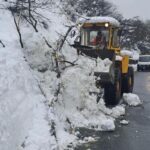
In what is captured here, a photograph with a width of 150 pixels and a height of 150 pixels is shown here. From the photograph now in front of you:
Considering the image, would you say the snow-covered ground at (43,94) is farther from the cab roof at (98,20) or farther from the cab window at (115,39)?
the cab window at (115,39)

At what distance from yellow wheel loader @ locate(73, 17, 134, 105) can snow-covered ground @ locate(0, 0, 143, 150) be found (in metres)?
0.62

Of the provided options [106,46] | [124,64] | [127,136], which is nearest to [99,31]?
[106,46]

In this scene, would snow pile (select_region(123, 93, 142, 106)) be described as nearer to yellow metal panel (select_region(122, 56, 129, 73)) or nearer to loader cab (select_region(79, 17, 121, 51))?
yellow metal panel (select_region(122, 56, 129, 73))

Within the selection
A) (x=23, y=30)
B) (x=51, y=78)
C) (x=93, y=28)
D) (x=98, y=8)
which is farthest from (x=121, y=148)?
(x=98, y=8)

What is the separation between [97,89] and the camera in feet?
41.3

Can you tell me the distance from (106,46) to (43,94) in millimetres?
6173

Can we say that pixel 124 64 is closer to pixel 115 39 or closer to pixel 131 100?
pixel 115 39

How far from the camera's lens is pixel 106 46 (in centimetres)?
1559

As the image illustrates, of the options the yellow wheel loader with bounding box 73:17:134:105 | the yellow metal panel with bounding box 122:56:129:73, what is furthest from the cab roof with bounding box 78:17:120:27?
the yellow metal panel with bounding box 122:56:129:73

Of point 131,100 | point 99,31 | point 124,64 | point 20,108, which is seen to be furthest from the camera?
Answer: point 124,64

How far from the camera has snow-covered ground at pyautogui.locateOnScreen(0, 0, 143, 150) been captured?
799 cm

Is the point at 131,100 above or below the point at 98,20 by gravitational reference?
below

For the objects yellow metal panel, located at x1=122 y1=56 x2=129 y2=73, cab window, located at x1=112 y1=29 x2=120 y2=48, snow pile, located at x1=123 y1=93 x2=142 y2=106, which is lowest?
snow pile, located at x1=123 y1=93 x2=142 y2=106

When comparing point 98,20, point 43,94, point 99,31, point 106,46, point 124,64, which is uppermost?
point 98,20
